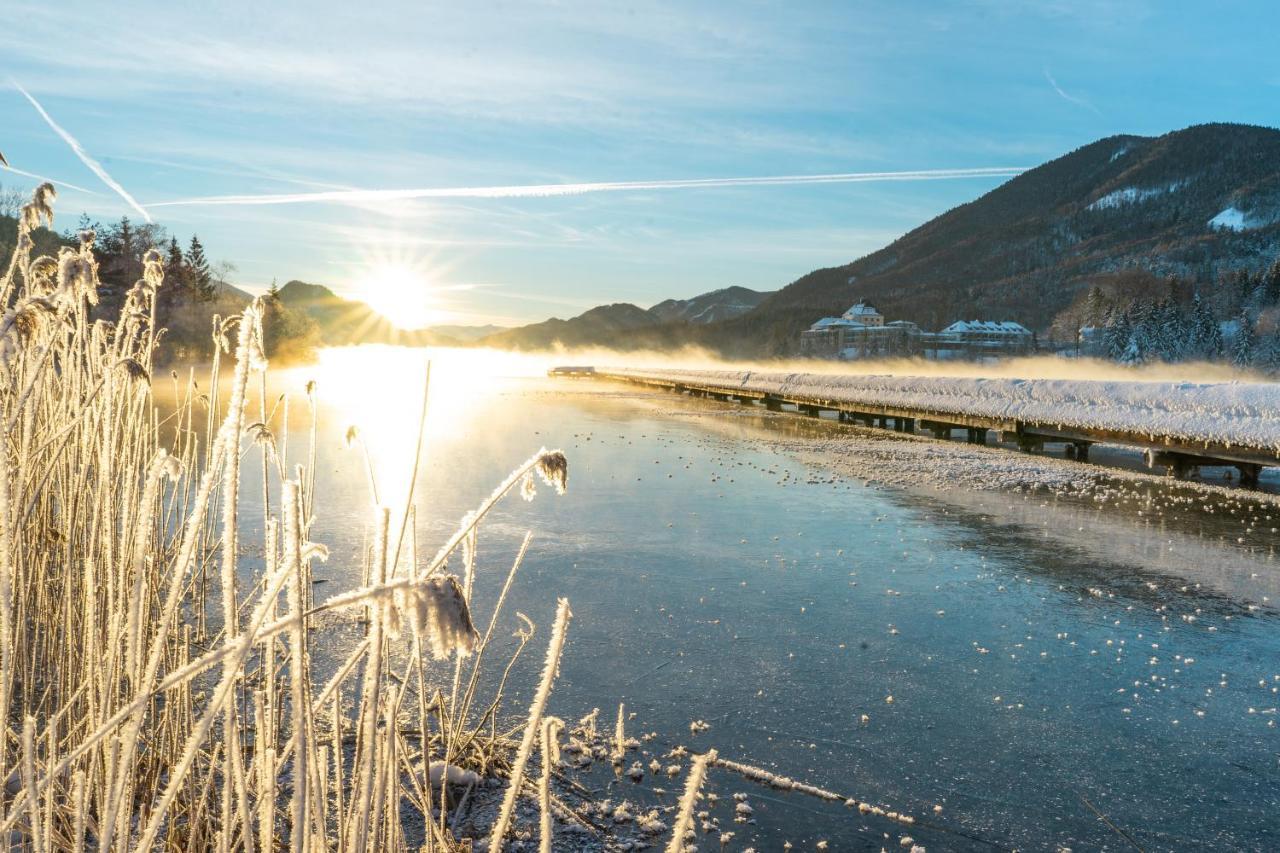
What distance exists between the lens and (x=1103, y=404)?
44.9 feet

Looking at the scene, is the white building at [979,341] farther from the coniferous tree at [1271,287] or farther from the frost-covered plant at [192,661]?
the frost-covered plant at [192,661]

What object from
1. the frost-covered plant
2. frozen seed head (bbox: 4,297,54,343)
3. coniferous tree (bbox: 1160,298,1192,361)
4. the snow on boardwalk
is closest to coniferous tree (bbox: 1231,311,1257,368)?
coniferous tree (bbox: 1160,298,1192,361)

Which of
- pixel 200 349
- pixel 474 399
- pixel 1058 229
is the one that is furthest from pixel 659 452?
pixel 1058 229

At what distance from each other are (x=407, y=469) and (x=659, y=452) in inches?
176

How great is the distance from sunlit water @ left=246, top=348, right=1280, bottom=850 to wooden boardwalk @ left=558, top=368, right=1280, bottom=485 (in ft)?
7.21

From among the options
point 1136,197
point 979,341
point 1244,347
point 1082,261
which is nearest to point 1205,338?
point 1244,347

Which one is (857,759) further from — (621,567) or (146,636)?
(621,567)

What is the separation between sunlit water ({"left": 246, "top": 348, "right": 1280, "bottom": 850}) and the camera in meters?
3.31

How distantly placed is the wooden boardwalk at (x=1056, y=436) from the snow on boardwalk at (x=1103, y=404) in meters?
0.05

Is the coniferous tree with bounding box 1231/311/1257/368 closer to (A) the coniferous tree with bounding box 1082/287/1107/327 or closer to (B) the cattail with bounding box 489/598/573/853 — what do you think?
(A) the coniferous tree with bounding box 1082/287/1107/327

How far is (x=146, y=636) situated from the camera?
3156 millimetres

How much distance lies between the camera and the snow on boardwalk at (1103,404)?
1113 centimetres

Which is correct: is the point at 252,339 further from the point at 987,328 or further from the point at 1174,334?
the point at 987,328

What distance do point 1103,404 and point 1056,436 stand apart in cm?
130
